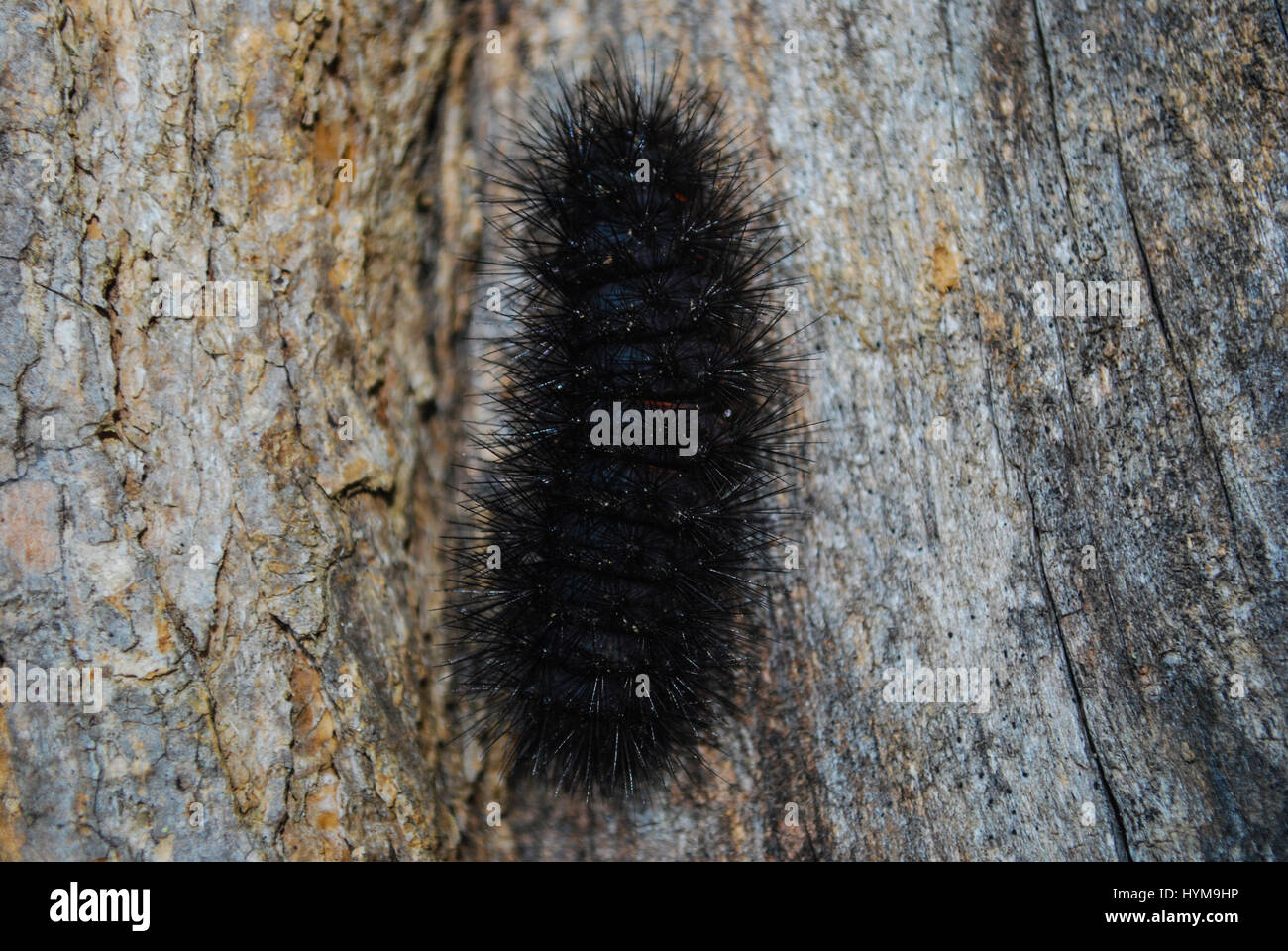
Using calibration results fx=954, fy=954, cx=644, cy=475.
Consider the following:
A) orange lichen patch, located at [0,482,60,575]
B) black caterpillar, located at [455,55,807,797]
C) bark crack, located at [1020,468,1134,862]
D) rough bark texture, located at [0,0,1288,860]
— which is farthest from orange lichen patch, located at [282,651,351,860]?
bark crack, located at [1020,468,1134,862]

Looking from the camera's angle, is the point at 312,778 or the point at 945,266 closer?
the point at 312,778

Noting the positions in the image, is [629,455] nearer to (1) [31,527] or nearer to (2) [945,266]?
(2) [945,266]

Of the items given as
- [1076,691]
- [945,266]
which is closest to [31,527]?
[945,266]

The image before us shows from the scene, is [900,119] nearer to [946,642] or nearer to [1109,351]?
[1109,351]

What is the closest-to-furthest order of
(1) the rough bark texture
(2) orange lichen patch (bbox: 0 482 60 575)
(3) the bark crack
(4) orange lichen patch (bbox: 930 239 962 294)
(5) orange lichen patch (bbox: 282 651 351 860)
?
1. (2) orange lichen patch (bbox: 0 482 60 575)
2. (1) the rough bark texture
3. (5) orange lichen patch (bbox: 282 651 351 860)
4. (3) the bark crack
5. (4) orange lichen patch (bbox: 930 239 962 294)

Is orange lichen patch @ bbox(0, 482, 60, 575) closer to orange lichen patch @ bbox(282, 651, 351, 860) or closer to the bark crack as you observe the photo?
orange lichen patch @ bbox(282, 651, 351, 860)

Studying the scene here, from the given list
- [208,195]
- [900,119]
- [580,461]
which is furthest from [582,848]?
[900,119]

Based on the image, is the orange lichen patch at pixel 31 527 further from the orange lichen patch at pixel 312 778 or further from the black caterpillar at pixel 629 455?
the black caterpillar at pixel 629 455
